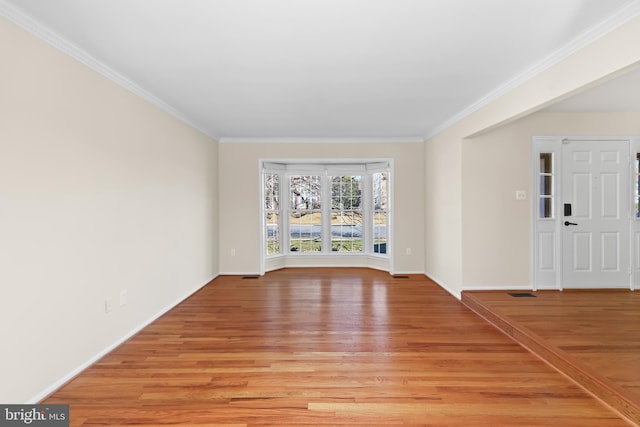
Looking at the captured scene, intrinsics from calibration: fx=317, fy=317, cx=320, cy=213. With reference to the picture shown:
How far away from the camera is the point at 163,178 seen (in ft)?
12.0

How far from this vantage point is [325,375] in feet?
7.83

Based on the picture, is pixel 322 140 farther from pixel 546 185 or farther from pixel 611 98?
pixel 611 98

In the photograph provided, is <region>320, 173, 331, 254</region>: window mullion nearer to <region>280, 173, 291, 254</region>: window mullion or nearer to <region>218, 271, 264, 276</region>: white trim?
<region>280, 173, 291, 254</region>: window mullion

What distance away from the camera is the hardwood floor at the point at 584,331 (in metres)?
2.13

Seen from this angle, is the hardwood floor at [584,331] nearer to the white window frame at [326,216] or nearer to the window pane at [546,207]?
the window pane at [546,207]

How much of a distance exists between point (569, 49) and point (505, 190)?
2.20 meters

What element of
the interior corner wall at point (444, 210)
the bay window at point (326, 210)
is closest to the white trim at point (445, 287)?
the interior corner wall at point (444, 210)

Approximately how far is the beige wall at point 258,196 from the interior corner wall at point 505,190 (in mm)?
1500

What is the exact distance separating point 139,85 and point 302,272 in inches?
155

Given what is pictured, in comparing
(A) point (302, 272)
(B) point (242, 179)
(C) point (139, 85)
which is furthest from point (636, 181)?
(C) point (139, 85)

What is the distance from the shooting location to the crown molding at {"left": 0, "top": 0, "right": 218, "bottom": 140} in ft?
6.07

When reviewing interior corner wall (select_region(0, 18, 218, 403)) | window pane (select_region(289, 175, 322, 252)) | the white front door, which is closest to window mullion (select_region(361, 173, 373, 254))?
window pane (select_region(289, 175, 322, 252))

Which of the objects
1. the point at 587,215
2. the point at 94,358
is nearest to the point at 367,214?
the point at 587,215

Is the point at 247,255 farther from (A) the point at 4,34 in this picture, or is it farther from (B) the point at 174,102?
(A) the point at 4,34
